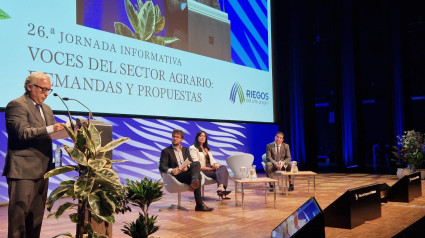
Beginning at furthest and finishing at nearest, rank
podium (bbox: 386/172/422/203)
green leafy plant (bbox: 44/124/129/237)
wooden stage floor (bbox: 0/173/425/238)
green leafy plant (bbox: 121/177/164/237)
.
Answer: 1. podium (bbox: 386/172/422/203)
2. wooden stage floor (bbox: 0/173/425/238)
3. green leafy plant (bbox: 121/177/164/237)
4. green leafy plant (bbox: 44/124/129/237)

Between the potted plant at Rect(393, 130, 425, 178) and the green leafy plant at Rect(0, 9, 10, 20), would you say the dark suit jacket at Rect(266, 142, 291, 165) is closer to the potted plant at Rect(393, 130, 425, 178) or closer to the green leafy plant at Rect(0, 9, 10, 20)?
the potted plant at Rect(393, 130, 425, 178)

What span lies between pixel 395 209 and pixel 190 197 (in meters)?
2.87

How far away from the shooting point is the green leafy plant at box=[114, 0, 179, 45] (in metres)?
6.23

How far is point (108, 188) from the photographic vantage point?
194 cm

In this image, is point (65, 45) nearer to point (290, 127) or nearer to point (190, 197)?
point (190, 197)

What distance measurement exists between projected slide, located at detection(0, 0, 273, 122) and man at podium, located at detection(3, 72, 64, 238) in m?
3.00

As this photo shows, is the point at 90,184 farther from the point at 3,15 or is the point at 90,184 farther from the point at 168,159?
the point at 3,15

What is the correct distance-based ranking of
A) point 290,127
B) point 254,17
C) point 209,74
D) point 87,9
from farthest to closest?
point 290,127 → point 254,17 → point 209,74 → point 87,9

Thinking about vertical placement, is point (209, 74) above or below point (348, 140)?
above

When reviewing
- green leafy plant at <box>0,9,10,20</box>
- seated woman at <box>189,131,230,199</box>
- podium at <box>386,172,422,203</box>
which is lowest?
podium at <box>386,172,422,203</box>

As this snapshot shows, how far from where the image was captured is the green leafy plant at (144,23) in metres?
6.23

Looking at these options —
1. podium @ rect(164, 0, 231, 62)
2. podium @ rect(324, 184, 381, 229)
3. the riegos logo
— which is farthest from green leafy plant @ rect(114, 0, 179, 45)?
podium @ rect(324, 184, 381, 229)

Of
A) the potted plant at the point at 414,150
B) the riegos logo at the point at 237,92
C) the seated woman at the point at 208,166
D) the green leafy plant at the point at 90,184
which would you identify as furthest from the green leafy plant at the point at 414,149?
the green leafy plant at the point at 90,184

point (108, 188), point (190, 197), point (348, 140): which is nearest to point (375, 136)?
point (348, 140)
